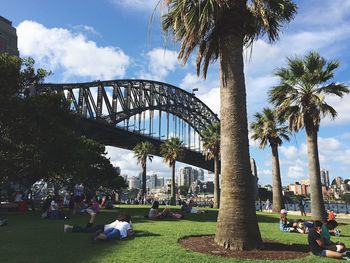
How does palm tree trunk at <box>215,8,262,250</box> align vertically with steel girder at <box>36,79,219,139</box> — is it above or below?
below

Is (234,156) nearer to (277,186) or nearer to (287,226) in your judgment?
(287,226)

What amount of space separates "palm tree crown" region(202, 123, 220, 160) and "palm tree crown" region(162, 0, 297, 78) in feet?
121

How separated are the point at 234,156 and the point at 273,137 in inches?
1077

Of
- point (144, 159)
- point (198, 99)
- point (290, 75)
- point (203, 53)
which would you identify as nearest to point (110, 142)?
point (144, 159)

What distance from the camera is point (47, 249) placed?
30.8 ft

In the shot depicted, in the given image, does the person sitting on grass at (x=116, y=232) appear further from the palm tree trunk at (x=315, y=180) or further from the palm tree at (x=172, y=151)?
the palm tree at (x=172, y=151)

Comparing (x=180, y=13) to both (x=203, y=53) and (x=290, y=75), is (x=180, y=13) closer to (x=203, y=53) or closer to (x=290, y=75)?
(x=203, y=53)

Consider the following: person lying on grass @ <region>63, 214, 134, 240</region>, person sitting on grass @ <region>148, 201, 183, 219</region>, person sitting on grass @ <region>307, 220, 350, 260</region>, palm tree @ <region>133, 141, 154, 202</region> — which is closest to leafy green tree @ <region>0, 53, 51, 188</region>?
person sitting on grass @ <region>148, 201, 183, 219</region>

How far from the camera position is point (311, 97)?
21000 mm

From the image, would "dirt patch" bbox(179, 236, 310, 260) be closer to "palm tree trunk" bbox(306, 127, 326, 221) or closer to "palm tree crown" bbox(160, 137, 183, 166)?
"palm tree trunk" bbox(306, 127, 326, 221)

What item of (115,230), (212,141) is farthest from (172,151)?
(115,230)

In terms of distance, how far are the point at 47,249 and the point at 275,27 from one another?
9353mm

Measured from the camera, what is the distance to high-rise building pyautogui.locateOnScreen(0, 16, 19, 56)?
8644 centimetres

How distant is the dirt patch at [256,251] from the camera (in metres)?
9.05
